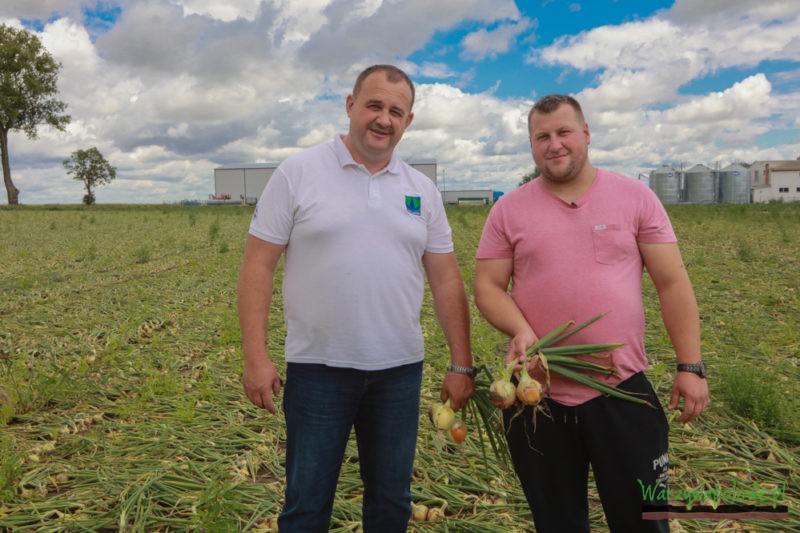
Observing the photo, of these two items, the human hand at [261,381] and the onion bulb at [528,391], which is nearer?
the onion bulb at [528,391]

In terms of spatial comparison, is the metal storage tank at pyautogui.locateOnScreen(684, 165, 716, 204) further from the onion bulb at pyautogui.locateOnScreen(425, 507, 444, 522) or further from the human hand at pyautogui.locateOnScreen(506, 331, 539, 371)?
the human hand at pyautogui.locateOnScreen(506, 331, 539, 371)

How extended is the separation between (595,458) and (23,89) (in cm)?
6002

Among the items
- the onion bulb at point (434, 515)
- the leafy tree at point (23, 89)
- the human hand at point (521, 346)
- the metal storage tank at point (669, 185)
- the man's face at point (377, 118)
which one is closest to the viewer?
the human hand at point (521, 346)

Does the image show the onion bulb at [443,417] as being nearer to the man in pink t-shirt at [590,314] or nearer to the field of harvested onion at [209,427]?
the man in pink t-shirt at [590,314]

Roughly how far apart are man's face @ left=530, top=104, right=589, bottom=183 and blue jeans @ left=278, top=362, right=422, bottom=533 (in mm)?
987

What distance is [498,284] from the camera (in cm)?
263

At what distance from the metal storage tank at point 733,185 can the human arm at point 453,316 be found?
77.6 meters

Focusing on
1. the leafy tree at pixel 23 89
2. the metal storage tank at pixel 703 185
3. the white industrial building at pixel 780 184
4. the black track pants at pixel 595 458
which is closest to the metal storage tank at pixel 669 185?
the metal storage tank at pixel 703 185

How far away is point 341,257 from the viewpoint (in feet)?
7.79

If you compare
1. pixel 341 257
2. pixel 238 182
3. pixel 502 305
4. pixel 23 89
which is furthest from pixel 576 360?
pixel 238 182

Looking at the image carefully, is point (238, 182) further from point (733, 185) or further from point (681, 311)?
point (681, 311)

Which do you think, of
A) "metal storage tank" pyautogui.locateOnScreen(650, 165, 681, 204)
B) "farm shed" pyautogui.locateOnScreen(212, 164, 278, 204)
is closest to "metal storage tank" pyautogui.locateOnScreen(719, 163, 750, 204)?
Answer: "metal storage tank" pyautogui.locateOnScreen(650, 165, 681, 204)

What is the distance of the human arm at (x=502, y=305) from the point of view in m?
2.37

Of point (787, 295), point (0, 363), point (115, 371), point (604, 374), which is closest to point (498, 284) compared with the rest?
point (604, 374)
